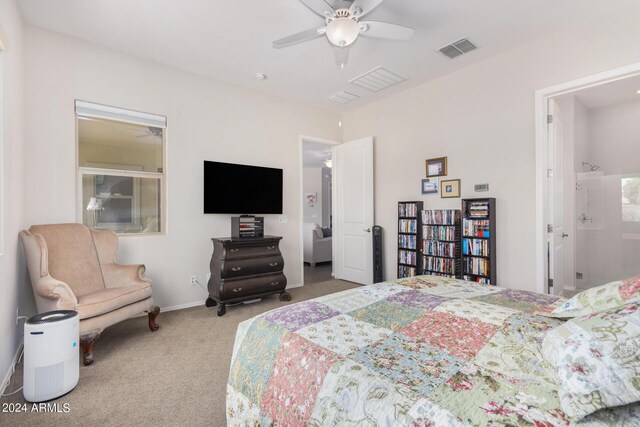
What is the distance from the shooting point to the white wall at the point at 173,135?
2846 mm

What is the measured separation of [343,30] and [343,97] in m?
2.25

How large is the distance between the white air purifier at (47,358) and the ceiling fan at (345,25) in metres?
2.58

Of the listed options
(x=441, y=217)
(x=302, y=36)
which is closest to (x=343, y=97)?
(x=302, y=36)

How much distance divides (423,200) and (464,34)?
6.39 feet

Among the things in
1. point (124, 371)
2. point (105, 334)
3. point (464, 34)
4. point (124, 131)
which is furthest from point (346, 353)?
point (124, 131)

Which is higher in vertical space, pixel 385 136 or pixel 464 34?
pixel 464 34

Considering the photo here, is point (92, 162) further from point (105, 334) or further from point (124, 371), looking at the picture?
point (124, 371)

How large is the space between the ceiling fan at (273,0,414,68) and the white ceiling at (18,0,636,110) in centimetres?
28

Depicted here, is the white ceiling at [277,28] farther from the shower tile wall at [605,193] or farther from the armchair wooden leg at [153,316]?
the armchair wooden leg at [153,316]

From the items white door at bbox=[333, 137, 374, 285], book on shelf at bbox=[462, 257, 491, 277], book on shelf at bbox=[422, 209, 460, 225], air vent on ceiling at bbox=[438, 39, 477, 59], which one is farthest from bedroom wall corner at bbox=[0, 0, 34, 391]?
book on shelf at bbox=[462, 257, 491, 277]

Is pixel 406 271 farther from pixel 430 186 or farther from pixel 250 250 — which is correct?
pixel 250 250

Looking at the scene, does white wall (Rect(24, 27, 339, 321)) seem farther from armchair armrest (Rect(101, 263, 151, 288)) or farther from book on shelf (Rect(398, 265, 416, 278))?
book on shelf (Rect(398, 265, 416, 278))

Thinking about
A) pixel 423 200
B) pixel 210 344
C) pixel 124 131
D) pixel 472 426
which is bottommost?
pixel 210 344

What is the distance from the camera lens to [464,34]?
2.94 m
